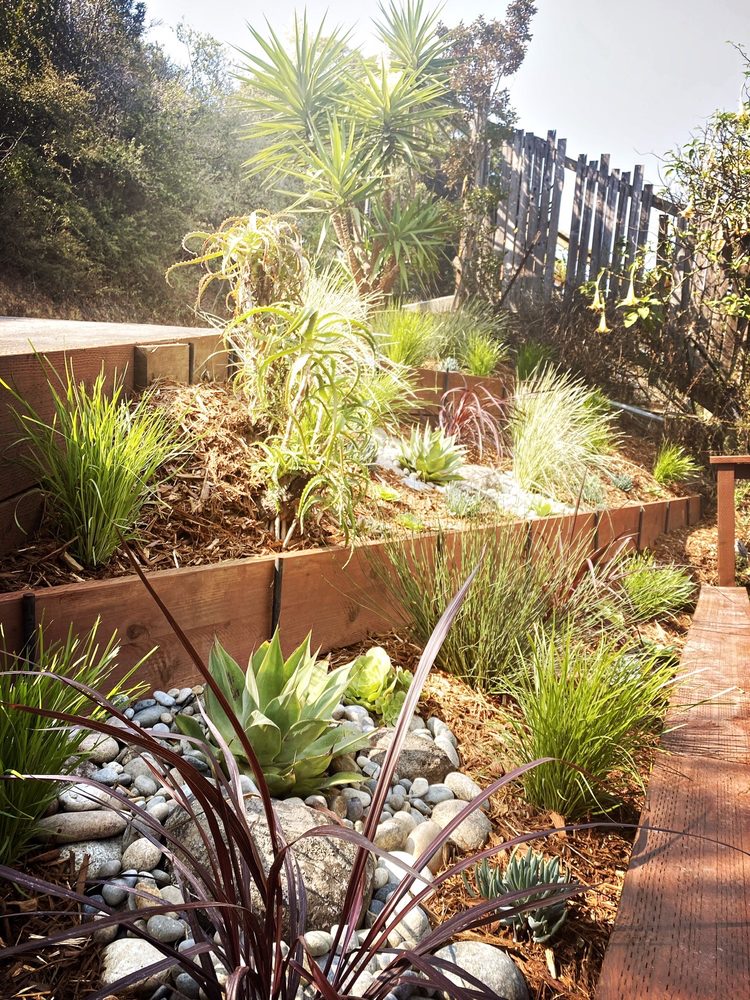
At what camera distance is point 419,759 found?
1448 mm

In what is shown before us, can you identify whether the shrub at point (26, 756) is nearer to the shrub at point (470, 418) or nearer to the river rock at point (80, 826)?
the river rock at point (80, 826)

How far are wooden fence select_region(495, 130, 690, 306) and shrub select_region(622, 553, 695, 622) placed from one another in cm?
296

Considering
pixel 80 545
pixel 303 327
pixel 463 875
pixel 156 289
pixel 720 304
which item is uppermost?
pixel 720 304

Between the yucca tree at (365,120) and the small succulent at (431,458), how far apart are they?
1859 mm

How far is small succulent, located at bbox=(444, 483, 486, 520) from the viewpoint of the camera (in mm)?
2436

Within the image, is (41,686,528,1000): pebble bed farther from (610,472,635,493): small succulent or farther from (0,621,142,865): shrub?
(610,472,635,493): small succulent

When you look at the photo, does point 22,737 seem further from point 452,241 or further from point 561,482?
point 452,241

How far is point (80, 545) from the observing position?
5.05 ft

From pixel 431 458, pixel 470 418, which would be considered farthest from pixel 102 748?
pixel 470 418

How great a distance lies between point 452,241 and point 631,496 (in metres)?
2.41

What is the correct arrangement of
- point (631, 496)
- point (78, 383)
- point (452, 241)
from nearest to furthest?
point (78, 383) → point (631, 496) → point (452, 241)

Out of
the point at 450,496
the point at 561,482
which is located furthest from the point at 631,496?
the point at 450,496

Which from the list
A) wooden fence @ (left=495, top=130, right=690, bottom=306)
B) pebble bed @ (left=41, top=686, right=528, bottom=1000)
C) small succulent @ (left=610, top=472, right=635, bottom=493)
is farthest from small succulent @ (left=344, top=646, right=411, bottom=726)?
wooden fence @ (left=495, top=130, right=690, bottom=306)

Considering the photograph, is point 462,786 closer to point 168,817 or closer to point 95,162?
point 168,817
